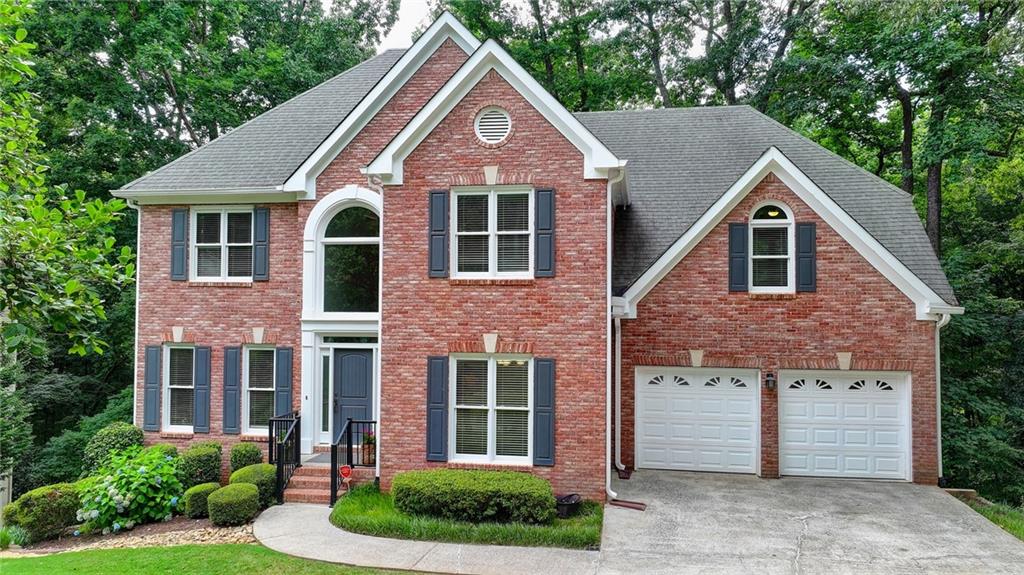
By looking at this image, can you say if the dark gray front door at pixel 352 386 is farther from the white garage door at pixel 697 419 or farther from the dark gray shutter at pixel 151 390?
the white garage door at pixel 697 419

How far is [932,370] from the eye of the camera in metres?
10.7

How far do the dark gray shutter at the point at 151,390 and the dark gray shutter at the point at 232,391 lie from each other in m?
1.55

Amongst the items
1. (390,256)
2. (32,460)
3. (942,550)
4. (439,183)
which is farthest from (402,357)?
(32,460)

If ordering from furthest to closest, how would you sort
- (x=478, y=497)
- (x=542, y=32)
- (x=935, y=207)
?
(x=542, y=32)
(x=935, y=207)
(x=478, y=497)

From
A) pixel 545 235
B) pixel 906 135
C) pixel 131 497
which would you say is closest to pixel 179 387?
pixel 131 497

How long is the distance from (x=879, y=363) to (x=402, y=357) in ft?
29.7

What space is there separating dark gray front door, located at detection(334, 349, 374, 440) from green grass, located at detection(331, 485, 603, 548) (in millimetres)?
2717

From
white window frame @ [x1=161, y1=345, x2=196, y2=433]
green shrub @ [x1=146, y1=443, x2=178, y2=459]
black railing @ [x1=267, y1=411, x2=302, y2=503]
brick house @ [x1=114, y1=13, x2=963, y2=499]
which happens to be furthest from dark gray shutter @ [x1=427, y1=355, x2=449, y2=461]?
white window frame @ [x1=161, y1=345, x2=196, y2=433]

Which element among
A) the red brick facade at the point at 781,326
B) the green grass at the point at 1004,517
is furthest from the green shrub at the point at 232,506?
the green grass at the point at 1004,517

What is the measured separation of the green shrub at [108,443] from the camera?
11383 millimetres

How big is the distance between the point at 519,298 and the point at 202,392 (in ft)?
24.5

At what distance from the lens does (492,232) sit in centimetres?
969

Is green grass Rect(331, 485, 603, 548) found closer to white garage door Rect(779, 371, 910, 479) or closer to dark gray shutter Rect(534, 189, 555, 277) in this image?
dark gray shutter Rect(534, 189, 555, 277)

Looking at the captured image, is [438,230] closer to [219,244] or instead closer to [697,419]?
[219,244]
